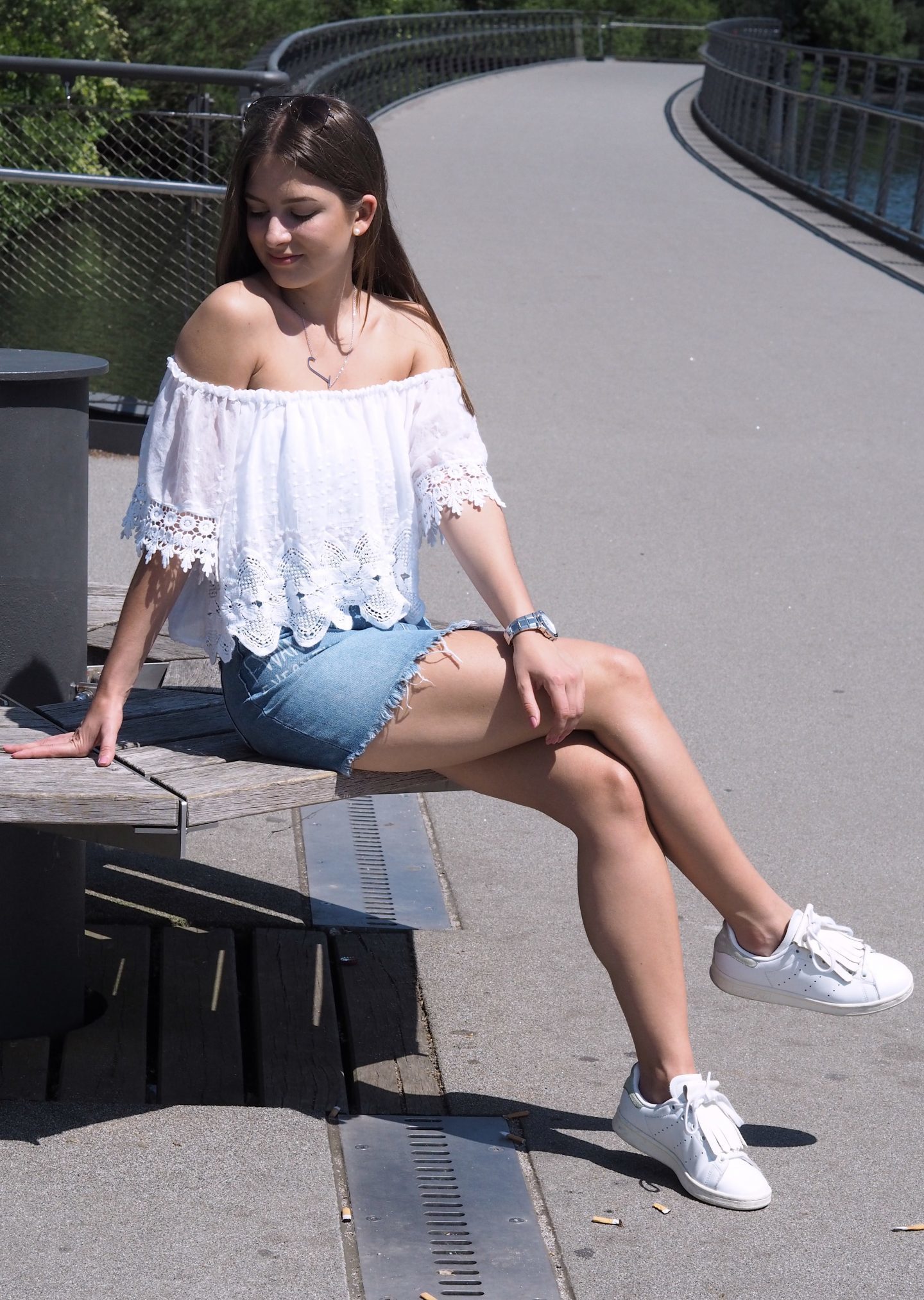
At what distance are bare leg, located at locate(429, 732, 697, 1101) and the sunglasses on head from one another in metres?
1.12

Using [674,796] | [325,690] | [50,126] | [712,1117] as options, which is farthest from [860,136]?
[712,1117]

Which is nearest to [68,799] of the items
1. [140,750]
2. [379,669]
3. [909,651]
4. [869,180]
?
[140,750]

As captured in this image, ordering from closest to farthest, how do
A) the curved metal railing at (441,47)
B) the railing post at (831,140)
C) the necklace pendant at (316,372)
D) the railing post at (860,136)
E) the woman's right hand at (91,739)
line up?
1. the woman's right hand at (91,739)
2. the necklace pendant at (316,372)
3. the curved metal railing at (441,47)
4. the railing post at (860,136)
5. the railing post at (831,140)

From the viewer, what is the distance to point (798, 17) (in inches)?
2431

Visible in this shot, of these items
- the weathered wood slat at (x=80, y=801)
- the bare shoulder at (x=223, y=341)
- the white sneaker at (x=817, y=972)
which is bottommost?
the white sneaker at (x=817, y=972)

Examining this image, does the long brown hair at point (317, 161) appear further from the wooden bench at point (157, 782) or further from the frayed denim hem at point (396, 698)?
the wooden bench at point (157, 782)

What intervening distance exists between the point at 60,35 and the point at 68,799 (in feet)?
79.7

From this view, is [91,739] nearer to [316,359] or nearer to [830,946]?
[316,359]

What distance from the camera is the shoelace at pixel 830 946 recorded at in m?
2.88

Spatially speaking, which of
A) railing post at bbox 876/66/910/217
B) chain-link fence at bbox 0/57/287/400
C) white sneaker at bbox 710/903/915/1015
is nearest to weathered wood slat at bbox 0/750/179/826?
white sneaker at bbox 710/903/915/1015

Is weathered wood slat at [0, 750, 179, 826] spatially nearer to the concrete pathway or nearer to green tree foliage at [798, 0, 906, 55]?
the concrete pathway

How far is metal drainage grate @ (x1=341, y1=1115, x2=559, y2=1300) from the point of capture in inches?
96.8

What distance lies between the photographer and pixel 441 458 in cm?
297

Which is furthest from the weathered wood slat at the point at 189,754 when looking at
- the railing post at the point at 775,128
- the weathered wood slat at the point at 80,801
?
the railing post at the point at 775,128
